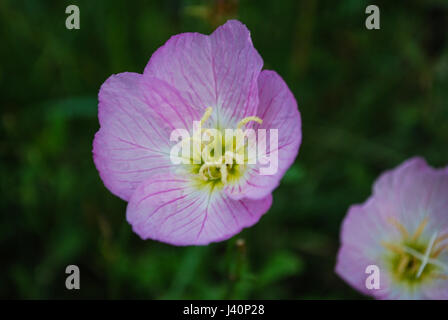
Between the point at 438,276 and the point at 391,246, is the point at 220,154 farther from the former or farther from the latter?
the point at 438,276

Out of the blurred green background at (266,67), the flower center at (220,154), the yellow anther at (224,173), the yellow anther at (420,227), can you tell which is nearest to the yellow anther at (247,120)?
the flower center at (220,154)

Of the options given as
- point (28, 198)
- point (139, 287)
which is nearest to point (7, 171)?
point (28, 198)

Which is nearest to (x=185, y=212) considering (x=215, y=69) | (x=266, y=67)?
(x=215, y=69)

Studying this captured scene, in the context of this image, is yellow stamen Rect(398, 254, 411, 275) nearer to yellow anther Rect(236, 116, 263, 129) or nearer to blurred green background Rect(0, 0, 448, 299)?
blurred green background Rect(0, 0, 448, 299)

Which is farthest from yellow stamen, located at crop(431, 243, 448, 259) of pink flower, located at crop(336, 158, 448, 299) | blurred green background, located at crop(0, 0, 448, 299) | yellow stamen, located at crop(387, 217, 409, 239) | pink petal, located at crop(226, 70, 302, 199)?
pink petal, located at crop(226, 70, 302, 199)

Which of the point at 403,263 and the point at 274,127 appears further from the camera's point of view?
the point at 403,263

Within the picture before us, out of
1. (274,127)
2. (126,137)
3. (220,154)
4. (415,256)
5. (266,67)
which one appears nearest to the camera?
(274,127)
